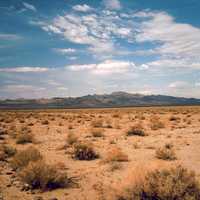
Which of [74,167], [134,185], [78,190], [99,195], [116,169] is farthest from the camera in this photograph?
[74,167]

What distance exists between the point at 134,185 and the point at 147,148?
963cm

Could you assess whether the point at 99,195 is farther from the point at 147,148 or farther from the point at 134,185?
the point at 147,148

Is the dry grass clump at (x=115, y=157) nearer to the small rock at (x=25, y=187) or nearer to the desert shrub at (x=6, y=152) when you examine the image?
the small rock at (x=25, y=187)

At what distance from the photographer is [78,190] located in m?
8.57

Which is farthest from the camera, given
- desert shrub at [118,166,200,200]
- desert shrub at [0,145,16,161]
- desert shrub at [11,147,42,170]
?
desert shrub at [0,145,16,161]

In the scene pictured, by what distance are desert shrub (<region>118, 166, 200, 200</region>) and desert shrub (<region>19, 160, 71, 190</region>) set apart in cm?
301

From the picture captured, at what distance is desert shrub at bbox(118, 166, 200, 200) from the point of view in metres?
6.20

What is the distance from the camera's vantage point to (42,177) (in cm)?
873

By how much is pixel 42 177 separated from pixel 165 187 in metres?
4.42

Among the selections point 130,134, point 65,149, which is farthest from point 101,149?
point 130,134

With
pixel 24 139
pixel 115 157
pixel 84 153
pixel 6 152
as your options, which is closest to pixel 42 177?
pixel 115 157

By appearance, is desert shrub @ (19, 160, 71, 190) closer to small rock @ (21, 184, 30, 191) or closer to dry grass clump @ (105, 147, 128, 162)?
small rock @ (21, 184, 30, 191)

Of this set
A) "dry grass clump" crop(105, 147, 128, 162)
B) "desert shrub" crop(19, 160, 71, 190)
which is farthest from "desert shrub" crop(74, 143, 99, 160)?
"desert shrub" crop(19, 160, 71, 190)

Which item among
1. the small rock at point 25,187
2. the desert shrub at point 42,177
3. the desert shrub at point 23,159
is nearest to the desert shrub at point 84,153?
the desert shrub at point 23,159
